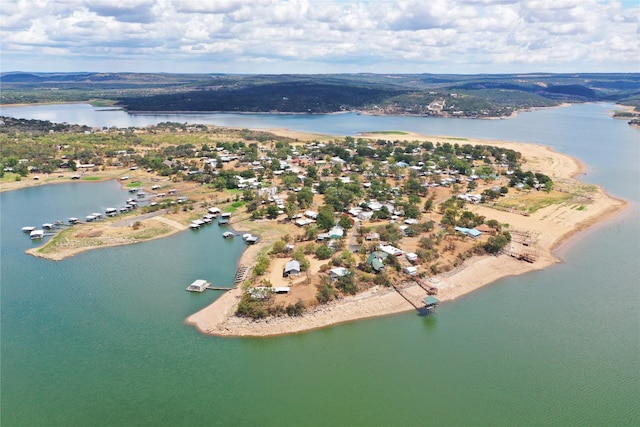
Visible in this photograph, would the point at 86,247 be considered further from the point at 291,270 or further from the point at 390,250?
the point at 390,250

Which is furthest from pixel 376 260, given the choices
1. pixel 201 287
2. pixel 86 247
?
pixel 86 247

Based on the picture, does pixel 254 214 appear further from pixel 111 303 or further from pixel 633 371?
pixel 633 371

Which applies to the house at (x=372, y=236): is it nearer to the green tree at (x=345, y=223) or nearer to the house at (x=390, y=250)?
the house at (x=390, y=250)

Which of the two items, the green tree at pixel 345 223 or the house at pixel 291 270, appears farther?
the green tree at pixel 345 223

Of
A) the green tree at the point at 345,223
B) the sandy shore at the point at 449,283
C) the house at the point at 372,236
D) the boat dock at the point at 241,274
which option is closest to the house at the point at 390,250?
the house at the point at 372,236

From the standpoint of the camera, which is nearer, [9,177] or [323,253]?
[323,253]
